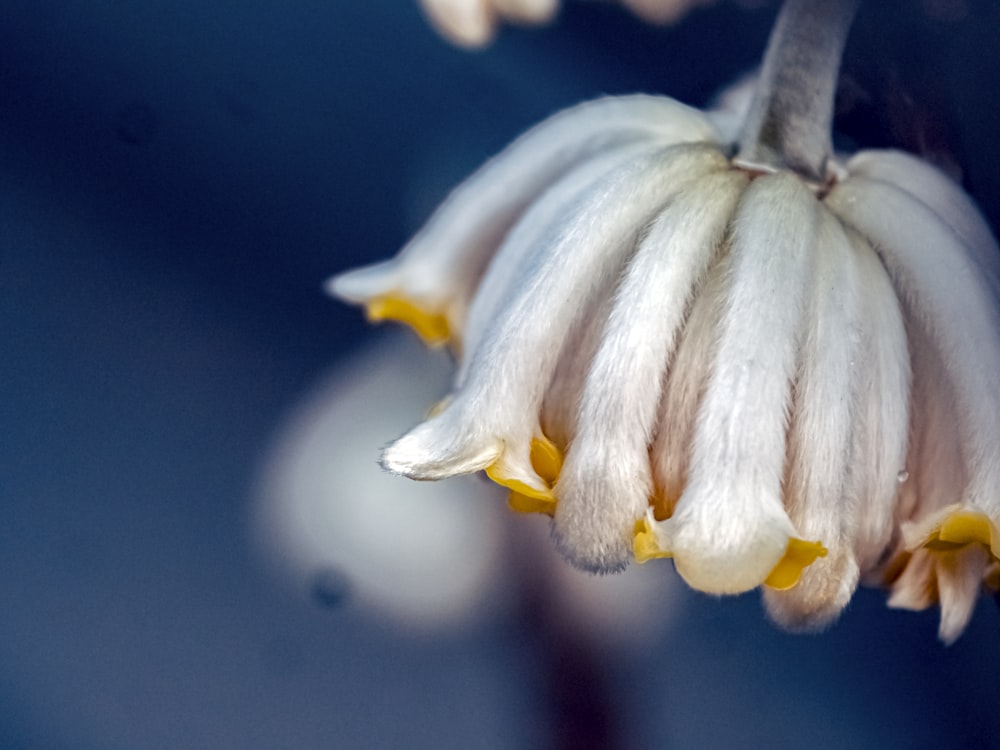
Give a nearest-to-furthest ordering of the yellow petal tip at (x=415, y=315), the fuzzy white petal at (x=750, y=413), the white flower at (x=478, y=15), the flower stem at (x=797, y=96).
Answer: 1. the fuzzy white petal at (x=750, y=413)
2. the flower stem at (x=797, y=96)
3. the yellow petal tip at (x=415, y=315)
4. the white flower at (x=478, y=15)

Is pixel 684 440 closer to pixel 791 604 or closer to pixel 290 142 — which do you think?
pixel 791 604

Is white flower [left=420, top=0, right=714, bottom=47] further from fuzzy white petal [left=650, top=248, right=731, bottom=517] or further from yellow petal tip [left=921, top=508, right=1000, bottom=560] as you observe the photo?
yellow petal tip [left=921, top=508, right=1000, bottom=560]

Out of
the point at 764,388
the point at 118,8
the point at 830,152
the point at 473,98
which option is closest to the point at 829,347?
the point at 764,388

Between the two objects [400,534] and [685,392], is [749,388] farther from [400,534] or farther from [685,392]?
[400,534]

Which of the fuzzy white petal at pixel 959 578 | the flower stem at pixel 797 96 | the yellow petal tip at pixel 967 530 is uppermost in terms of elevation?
the flower stem at pixel 797 96

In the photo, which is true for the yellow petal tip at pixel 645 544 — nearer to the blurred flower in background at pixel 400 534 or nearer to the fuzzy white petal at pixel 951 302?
the fuzzy white petal at pixel 951 302

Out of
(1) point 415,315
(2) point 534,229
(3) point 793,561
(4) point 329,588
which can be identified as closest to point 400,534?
(4) point 329,588

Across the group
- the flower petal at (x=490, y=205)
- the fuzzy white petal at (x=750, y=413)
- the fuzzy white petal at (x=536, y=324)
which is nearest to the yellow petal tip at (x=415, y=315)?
the flower petal at (x=490, y=205)
